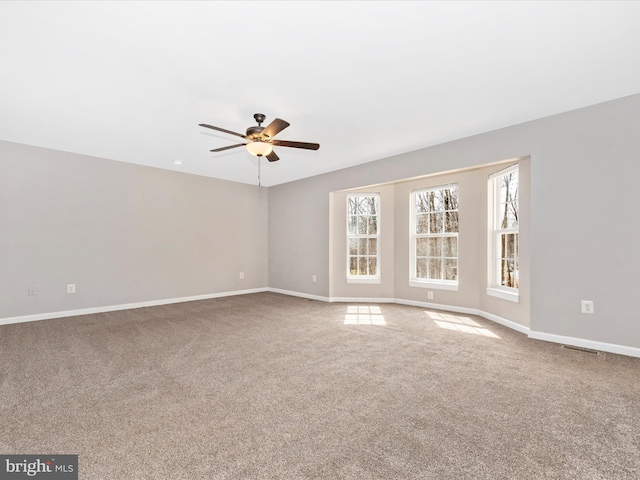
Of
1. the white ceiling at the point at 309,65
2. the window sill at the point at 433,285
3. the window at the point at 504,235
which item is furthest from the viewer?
the window sill at the point at 433,285

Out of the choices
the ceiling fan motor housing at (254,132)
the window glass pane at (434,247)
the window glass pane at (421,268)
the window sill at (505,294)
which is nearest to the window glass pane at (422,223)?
the window glass pane at (434,247)

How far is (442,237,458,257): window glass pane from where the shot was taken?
5.11 meters

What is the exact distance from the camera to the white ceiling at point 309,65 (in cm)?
198

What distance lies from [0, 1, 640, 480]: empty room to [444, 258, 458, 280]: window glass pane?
65mm

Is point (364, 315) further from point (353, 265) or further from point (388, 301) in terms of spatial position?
point (353, 265)

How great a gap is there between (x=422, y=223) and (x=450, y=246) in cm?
64

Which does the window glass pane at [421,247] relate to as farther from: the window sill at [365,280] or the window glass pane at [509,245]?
the window glass pane at [509,245]

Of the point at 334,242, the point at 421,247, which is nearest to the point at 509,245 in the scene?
the point at 421,247

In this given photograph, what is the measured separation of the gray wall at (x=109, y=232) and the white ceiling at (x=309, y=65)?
2.95 ft

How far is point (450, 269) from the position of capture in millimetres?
5164

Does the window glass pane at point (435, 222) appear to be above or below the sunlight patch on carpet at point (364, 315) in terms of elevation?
above

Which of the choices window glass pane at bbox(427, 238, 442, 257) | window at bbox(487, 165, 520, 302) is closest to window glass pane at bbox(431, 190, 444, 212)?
window glass pane at bbox(427, 238, 442, 257)

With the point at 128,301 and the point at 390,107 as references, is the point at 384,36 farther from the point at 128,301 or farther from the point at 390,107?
the point at 128,301

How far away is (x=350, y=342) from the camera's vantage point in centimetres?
349
